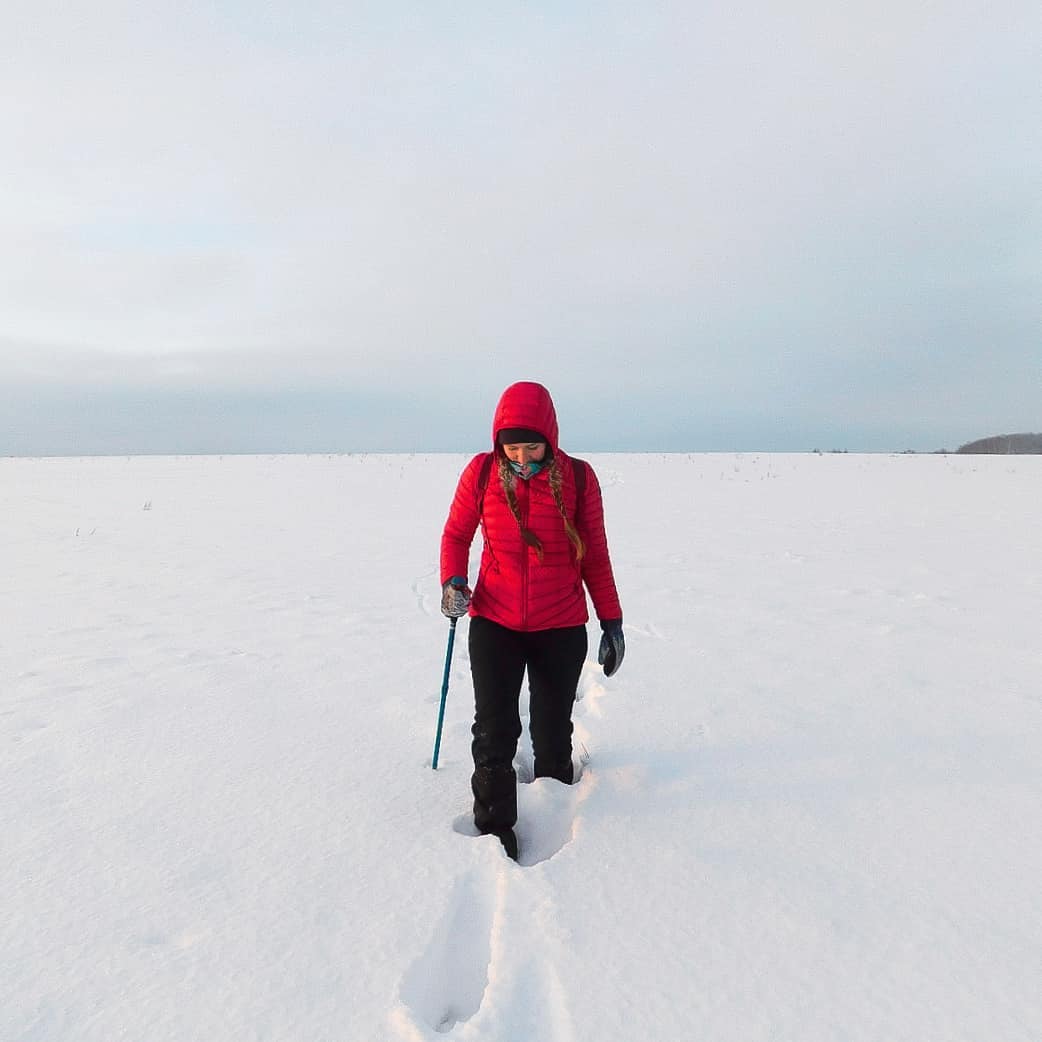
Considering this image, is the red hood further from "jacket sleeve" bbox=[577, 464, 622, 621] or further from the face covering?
"jacket sleeve" bbox=[577, 464, 622, 621]

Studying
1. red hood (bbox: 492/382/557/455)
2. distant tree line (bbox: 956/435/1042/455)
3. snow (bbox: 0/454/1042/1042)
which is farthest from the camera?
distant tree line (bbox: 956/435/1042/455)

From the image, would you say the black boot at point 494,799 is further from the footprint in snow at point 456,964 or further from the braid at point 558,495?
the braid at point 558,495

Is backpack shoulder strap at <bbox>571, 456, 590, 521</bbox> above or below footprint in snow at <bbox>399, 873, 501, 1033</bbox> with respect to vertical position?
above

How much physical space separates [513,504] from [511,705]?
2.63 ft

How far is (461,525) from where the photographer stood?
8.46ft

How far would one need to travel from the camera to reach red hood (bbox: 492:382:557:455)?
2.34m

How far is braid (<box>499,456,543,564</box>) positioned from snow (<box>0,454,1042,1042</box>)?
40.0 inches

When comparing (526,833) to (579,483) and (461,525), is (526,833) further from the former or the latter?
(579,483)

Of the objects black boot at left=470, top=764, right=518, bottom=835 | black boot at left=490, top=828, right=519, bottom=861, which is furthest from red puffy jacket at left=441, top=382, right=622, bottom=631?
black boot at left=490, top=828, right=519, bottom=861

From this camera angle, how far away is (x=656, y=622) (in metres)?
4.89

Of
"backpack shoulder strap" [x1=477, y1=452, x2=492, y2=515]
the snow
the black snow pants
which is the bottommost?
the snow

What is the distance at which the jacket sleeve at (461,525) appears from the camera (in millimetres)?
2547

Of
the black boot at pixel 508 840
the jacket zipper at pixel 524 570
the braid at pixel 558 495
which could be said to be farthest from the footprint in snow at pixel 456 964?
the braid at pixel 558 495

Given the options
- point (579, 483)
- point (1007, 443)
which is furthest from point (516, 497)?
point (1007, 443)
